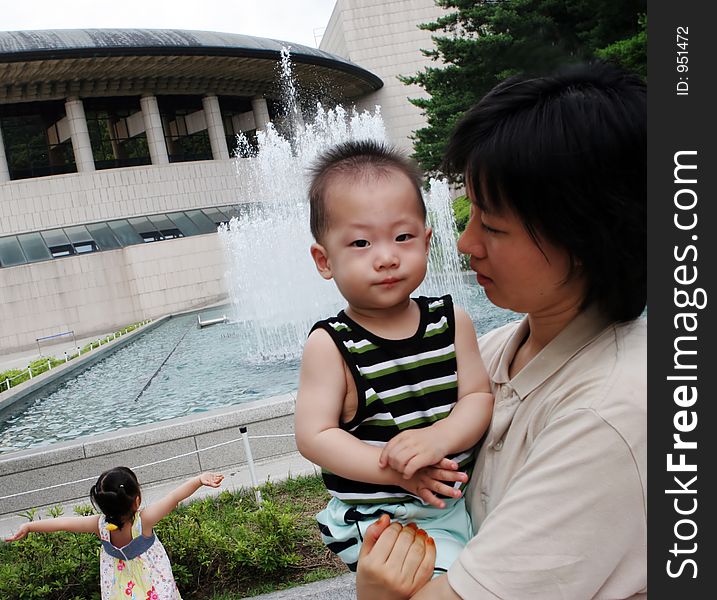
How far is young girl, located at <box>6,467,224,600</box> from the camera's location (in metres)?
3.27

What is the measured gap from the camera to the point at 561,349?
4.54ft

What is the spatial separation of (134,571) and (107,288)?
23.2m

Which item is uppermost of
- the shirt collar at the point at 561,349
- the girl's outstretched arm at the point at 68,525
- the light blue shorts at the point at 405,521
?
the shirt collar at the point at 561,349

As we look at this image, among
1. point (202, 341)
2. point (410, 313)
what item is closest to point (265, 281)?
point (202, 341)

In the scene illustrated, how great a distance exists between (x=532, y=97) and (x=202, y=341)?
49.1ft

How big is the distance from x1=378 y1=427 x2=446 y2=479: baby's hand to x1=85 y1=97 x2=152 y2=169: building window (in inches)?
1157

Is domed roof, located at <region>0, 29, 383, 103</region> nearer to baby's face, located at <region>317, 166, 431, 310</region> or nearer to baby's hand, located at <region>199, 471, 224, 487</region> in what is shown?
baby's hand, located at <region>199, 471, 224, 487</region>

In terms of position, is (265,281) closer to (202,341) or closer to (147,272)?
(202,341)

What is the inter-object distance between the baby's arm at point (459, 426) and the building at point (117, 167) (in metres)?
25.0

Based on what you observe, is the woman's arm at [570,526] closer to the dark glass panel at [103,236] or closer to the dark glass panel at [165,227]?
the dark glass panel at [103,236]

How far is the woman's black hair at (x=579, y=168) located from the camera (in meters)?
1.20

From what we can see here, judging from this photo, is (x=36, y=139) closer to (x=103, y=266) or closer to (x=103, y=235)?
(x=103, y=235)

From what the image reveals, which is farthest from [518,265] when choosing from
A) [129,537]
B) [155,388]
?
[155,388]

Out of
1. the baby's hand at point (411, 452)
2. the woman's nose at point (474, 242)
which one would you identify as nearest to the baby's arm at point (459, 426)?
the baby's hand at point (411, 452)
